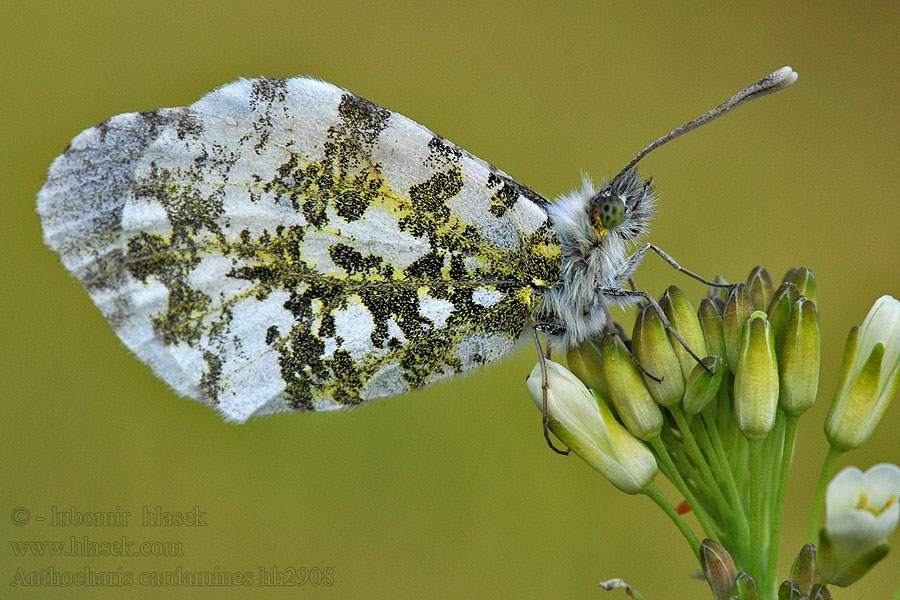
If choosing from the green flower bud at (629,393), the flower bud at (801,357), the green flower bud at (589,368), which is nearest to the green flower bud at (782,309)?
the flower bud at (801,357)

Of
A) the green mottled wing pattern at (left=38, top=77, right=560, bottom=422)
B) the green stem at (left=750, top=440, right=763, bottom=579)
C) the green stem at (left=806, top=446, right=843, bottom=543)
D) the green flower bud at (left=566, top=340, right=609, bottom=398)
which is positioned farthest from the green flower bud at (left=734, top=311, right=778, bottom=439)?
the green mottled wing pattern at (left=38, top=77, right=560, bottom=422)

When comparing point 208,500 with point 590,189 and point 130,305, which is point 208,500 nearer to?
point 130,305

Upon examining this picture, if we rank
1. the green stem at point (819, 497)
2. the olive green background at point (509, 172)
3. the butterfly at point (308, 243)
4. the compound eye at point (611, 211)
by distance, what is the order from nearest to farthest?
the green stem at point (819, 497), the compound eye at point (611, 211), the butterfly at point (308, 243), the olive green background at point (509, 172)

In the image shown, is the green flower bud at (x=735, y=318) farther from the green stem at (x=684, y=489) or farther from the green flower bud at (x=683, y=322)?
the green stem at (x=684, y=489)

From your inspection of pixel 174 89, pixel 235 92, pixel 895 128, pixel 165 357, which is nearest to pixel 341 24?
pixel 174 89

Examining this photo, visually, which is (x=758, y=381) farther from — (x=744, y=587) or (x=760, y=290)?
(x=744, y=587)
